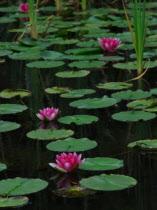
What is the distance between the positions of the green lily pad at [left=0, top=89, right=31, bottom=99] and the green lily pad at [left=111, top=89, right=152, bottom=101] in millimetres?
547

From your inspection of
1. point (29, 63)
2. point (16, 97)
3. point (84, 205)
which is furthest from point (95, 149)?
point (29, 63)

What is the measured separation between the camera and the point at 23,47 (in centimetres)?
485

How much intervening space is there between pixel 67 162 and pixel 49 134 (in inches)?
18.8

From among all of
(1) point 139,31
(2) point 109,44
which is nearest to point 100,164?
(1) point 139,31

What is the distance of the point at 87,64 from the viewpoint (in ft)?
13.7

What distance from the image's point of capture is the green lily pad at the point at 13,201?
7.13ft

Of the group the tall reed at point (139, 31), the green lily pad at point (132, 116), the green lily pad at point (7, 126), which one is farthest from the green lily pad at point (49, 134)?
the tall reed at point (139, 31)

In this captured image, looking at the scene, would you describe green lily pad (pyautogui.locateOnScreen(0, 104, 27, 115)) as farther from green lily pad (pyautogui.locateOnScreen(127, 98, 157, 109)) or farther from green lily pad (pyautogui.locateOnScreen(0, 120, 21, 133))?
green lily pad (pyautogui.locateOnScreen(127, 98, 157, 109))

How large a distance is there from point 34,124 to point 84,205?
1.01 m

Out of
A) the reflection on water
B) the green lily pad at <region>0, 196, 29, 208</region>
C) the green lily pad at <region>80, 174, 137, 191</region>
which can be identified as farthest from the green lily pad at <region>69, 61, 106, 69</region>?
the green lily pad at <region>0, 196, 29, 208</region>

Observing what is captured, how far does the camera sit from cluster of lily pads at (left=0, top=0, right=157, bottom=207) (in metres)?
2.37

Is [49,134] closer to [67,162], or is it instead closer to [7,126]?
[7,126]

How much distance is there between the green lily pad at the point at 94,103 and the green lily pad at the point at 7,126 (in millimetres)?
400

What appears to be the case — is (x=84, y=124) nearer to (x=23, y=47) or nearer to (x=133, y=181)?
(x=133, y=181)
